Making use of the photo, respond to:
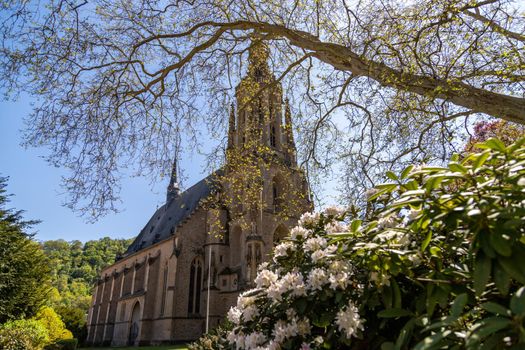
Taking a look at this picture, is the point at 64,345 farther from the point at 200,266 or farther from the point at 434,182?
the point at 434,182

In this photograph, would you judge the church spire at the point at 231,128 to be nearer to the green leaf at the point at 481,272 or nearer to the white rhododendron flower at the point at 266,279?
the white rhododendron flower at the point at 266,279

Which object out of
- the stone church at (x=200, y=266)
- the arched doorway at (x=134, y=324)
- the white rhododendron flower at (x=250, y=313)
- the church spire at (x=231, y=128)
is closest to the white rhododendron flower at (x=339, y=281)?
the white rhododendron flower at (x=250, y=313)

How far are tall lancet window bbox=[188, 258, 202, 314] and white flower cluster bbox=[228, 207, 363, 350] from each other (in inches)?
1160

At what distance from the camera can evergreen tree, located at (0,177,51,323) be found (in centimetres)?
2117

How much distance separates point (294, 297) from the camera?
255 cm

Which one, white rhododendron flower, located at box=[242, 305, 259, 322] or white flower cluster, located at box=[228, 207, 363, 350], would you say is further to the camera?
white rhododendron flower, located at box=[242, 305, 259, 322]

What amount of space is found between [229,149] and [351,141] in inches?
147

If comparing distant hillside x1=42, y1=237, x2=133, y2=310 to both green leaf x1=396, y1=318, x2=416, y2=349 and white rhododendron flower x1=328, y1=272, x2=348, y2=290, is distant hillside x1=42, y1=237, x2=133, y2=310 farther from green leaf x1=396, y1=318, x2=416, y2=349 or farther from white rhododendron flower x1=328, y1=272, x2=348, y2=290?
green leaf x1=396, y1=318, x2=416, y2=349

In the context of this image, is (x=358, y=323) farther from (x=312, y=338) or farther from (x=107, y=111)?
(x=107, y=111)

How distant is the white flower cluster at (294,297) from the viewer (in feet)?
7.79

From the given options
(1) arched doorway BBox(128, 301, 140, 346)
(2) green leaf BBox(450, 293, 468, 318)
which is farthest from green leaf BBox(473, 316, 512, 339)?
(1) arched doorway BBox(128, 301, 140, 346)

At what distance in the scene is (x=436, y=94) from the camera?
6.48m

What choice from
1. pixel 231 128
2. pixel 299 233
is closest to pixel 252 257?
pixel 231 128

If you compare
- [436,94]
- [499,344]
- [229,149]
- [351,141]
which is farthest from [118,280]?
[499,344]
